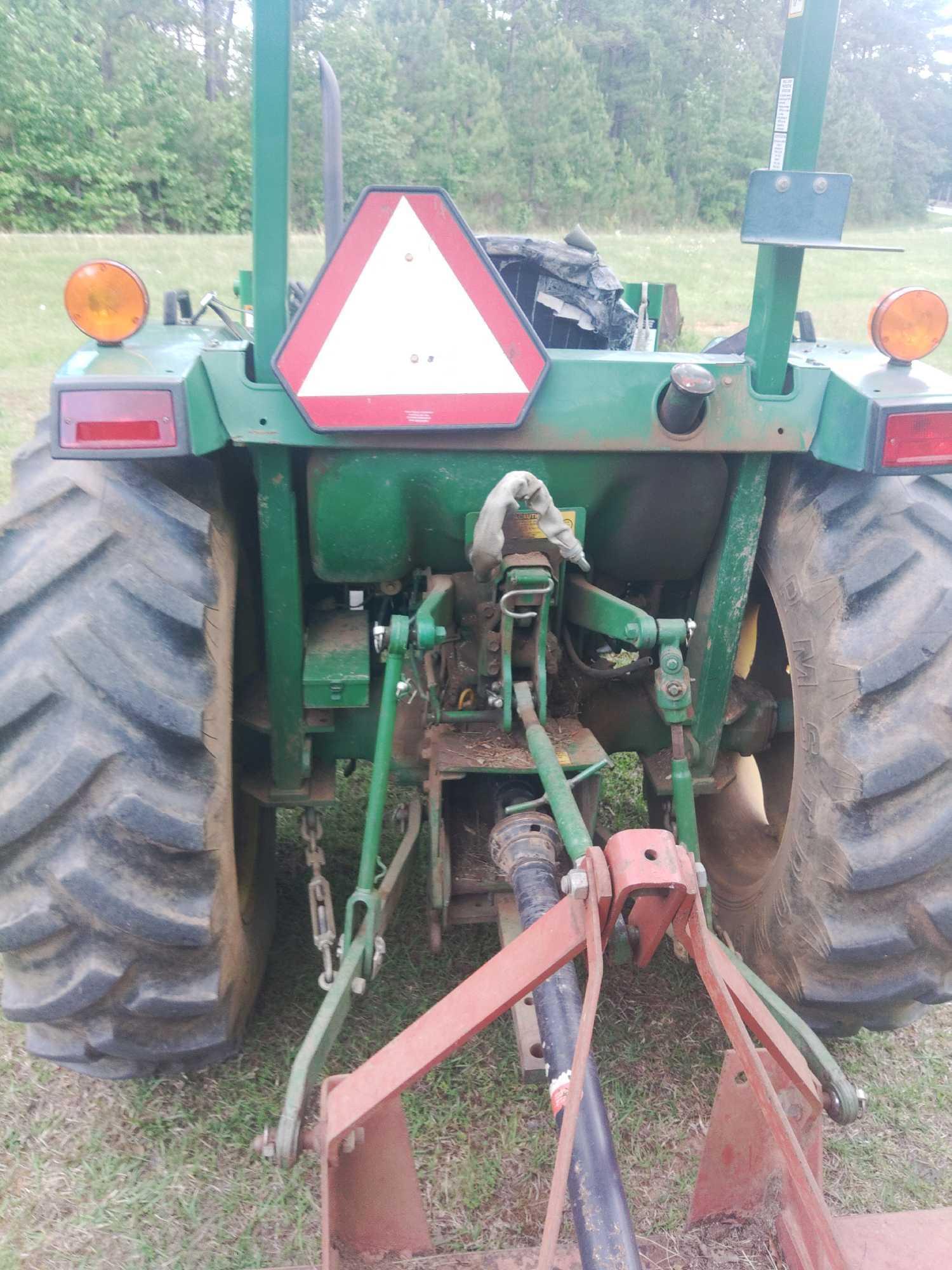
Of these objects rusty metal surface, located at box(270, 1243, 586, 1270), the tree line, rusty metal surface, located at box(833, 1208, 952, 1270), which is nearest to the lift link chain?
rusty metal surface, located at box(270, 1243, 586, 1270)

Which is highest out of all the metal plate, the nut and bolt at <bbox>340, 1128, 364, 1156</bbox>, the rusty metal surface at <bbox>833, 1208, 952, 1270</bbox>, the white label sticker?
the white label sticker

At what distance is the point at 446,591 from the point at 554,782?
59cm

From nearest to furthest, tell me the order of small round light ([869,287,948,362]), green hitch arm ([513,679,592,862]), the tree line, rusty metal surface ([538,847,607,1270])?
1. rusty metal surface ([538,847,607,1270])
2. green hitch arm ([513,679,592,862])
3. small round light ([869,287,948,362])
4. the tree line

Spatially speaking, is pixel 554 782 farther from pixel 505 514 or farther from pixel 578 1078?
pixel 578 1078

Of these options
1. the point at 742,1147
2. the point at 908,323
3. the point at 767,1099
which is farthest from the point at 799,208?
the point at 742,1147

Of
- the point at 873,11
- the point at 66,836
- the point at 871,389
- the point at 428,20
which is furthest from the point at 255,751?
the point at 873,11

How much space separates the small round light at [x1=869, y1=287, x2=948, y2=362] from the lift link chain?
1531 mm

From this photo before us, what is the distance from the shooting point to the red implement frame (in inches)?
46.3

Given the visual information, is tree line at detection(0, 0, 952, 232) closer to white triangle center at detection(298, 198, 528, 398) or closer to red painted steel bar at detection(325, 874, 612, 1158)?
white triangle center at detection(298, 198, 528, 398)

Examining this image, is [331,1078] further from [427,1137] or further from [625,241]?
[625,241]

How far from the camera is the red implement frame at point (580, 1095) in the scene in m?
1.17

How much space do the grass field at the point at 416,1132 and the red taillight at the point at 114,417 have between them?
783mm

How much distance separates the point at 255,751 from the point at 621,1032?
3.56 feet

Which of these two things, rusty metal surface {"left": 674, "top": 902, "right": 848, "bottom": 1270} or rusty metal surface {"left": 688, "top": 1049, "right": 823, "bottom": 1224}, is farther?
rusty metal surface {"left": 688, "top": 1049, "right": 823, "bottom": 1224}
